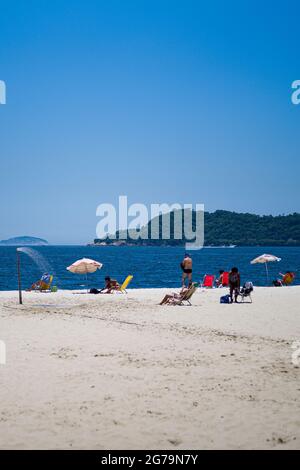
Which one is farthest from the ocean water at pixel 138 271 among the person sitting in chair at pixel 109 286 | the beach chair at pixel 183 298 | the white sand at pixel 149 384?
the white sand at pixel 149 384

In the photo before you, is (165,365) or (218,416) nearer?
(218,416)

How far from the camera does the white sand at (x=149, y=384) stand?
211 inches

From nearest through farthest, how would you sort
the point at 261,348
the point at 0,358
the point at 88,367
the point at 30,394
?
1. the point at 30,394
2. the point at 88,367
3. the point at 0,358
4. the point at 261,348

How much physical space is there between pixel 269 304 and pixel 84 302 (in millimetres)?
6984

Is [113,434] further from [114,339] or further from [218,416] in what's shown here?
[114,339]

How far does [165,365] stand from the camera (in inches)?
328

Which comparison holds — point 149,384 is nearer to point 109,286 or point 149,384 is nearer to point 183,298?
point 183,298

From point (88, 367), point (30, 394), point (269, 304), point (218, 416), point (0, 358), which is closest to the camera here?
point (218, 416)

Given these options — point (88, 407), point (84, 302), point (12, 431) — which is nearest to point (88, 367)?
point (88, 407)

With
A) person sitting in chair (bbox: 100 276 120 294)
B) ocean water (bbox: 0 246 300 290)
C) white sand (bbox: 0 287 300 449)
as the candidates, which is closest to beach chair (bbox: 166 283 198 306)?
white sand (bbox: 0 287 300 449)

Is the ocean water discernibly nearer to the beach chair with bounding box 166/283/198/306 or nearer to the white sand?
the beach chair with bounding box 166/283/198/306

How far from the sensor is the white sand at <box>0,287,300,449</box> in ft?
17.6

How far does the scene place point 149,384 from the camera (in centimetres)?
722

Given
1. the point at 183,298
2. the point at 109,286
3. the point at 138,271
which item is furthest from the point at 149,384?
the point at 138,271
